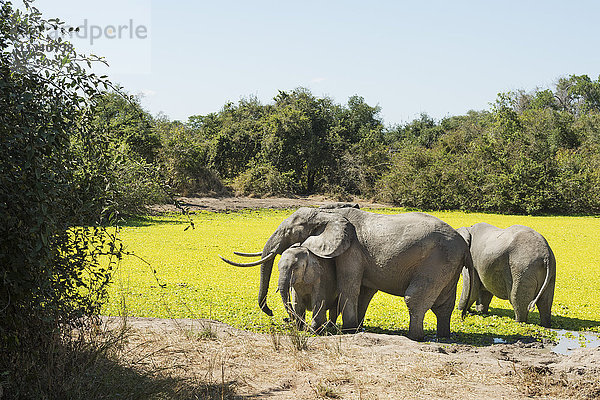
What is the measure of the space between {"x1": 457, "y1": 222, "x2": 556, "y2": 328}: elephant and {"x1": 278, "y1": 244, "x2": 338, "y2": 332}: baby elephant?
213cm

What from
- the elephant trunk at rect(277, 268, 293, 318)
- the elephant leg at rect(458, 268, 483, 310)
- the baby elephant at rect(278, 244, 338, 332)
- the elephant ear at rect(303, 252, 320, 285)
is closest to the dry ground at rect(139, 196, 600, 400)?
the elephant trunk at rect(277, 268, 293, 318)

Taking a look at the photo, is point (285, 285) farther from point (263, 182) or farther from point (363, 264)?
point (263, 182)

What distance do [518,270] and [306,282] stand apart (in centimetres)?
348

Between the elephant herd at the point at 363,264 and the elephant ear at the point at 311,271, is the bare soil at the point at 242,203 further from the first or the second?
the elephant ear at the point at 311,271

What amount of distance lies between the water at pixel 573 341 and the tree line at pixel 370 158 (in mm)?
17565

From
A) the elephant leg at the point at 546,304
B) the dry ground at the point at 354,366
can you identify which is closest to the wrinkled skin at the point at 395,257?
the dry ground at the point at 354,366

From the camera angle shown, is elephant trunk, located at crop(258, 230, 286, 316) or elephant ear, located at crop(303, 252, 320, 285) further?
elephant trunk, located at crop(258, 230, 286, 316)

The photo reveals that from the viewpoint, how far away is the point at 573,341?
8445mm

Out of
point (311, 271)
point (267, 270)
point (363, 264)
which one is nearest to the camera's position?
point (311, 271)

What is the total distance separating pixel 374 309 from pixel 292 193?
1117 inches

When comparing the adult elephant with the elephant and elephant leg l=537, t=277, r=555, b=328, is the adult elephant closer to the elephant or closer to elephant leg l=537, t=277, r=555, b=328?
the elephant

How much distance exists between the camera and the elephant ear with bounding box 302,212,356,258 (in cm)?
814

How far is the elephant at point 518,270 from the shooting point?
9.09 meters

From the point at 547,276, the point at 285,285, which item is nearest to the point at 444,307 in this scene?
the point at 547,276
